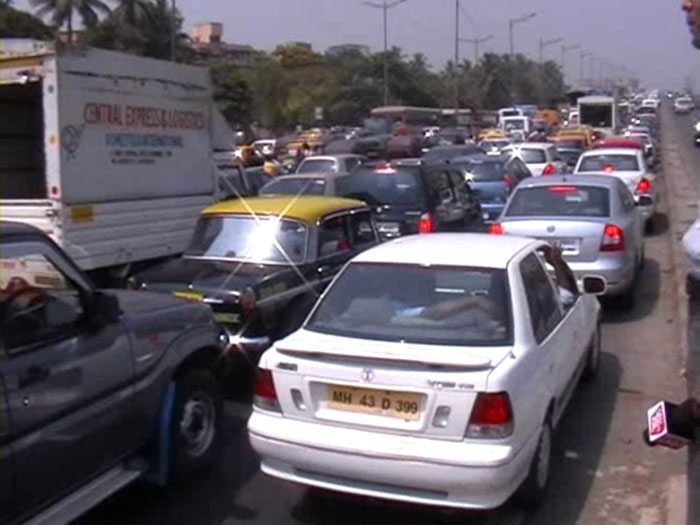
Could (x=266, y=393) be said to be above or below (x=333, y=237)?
below

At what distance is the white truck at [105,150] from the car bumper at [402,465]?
5.35 metres

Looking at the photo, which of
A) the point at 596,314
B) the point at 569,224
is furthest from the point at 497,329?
the point at 569,224

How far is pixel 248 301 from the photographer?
25.5ft

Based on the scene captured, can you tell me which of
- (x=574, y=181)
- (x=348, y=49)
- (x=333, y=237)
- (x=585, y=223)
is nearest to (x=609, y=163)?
(x=574, y=181)

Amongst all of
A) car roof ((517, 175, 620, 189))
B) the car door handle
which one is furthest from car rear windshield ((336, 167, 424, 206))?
the car door handle

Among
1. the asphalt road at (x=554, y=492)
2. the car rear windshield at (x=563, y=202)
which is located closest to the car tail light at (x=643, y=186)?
the car rear windshield at (x=563, y=202)

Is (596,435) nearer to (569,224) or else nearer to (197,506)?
(197,506)

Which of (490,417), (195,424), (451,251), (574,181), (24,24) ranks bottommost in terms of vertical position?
(195,424)

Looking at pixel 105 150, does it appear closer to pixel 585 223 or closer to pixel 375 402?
pixel 585 223

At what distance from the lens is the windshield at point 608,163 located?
21.0 metres

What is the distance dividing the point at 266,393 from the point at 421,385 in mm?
909

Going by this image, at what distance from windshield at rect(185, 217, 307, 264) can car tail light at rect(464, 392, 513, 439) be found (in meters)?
3.80

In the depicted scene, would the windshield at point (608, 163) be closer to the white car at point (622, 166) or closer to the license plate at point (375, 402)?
the white car at point (622, 166)

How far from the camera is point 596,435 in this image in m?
7.14
